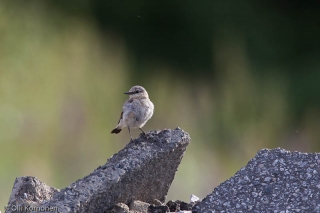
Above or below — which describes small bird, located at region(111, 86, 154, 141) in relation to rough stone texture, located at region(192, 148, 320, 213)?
above

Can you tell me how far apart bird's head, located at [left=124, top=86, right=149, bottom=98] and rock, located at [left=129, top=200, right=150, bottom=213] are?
1.44 m

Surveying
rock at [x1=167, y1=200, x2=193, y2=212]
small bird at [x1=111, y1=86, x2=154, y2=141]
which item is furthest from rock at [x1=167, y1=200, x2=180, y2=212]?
small bird at [x1=111, y1=86, x2=154, y2=141]

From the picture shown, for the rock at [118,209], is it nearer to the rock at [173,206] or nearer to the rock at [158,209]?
the rock at [158,209]

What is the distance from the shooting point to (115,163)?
8.63 ft

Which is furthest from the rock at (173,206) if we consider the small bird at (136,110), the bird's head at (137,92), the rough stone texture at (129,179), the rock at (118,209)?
the bird's head at (137,92)

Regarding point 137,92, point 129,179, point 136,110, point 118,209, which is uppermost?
point 137,92

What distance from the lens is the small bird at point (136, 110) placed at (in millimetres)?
3875

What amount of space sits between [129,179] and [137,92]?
1.52 meters

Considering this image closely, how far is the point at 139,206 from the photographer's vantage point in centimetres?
265

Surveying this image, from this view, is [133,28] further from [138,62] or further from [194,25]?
[194,25]

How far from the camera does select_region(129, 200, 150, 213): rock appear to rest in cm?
263

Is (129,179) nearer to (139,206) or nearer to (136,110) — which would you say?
(139,206)

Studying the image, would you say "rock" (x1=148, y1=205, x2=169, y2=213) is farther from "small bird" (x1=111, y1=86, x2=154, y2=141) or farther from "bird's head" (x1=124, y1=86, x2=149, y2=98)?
"bird's head" (x1=124, y1=86, x2=149, y2=98)

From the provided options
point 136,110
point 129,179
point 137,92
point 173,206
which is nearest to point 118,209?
point 129,179
